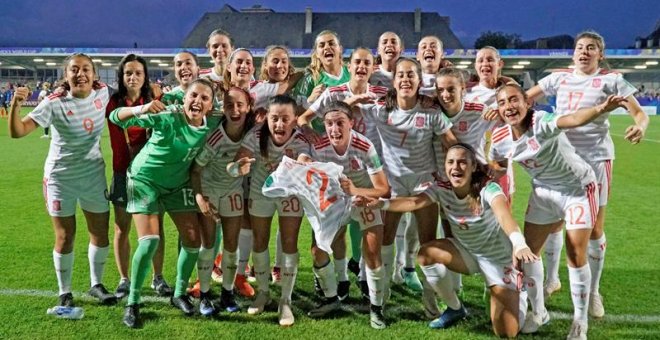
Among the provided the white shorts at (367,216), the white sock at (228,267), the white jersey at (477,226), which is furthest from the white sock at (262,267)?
the white jersey at (477,226)

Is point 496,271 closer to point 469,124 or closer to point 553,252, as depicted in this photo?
point 553,252

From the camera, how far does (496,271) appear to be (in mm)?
3492

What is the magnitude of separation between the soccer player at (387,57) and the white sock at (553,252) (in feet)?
5.59

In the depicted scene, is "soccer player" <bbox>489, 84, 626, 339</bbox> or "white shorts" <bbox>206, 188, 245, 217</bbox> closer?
"soccer player" <bbox>489, 84, 626, 339</bbox>

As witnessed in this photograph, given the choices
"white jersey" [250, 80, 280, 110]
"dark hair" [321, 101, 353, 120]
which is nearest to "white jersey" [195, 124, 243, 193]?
"white jersey" [250, 80, 280, 110]

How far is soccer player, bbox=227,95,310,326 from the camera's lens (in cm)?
356

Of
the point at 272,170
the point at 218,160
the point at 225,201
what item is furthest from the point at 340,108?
the point at 225,201

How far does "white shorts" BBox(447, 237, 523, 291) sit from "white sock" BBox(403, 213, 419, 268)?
37.3 inches

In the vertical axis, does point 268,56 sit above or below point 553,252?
above

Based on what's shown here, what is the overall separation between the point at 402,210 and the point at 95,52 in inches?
1679

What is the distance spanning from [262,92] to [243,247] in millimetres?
1200

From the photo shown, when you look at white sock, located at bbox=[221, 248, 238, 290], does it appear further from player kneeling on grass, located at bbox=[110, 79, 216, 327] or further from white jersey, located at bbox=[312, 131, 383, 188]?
white jersey, located at bbox=[312, 131, 383, 188]

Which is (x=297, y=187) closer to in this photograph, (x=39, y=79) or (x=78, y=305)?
(x=78, y=305)

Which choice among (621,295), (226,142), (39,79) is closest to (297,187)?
(226,142)
